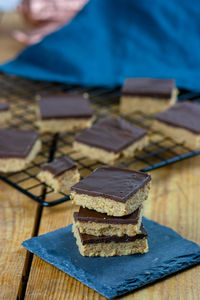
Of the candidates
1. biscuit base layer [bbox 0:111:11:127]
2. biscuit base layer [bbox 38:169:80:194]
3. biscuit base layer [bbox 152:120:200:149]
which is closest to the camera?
biscuit base layer [bbox 38:169:80:194]

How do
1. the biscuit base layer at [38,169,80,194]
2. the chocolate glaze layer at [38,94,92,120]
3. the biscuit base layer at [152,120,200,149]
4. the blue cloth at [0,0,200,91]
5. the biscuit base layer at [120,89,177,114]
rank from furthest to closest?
1. the blue cloth at [0,0,200,91]
2. the biscuit base layer at [120,89,177,114]
3. the chocolate glaze layer at [38,94,92,120]
4. the biscuit base layer at [152,120,200,149]
5. the biscuit base layer at [38,169,80,194]

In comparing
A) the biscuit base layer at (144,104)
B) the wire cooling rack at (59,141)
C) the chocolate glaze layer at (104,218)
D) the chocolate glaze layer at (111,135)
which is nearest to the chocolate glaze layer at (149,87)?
the biscuit base layer at (144,104)

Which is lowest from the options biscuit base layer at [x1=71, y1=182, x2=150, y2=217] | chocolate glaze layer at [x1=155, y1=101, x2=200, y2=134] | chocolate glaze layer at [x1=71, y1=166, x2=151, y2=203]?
biscuit base layer at [x1=71, y1=182, x2=150, y2=217]

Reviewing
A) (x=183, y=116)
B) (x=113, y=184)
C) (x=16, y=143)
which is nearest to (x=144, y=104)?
(x=183, y=116)

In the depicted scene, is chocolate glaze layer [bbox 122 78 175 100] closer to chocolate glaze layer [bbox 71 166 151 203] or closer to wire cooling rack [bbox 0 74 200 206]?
wire cooling rack [bbox 0 74 200 206]

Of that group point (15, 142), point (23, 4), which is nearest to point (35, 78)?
point (15, 142)

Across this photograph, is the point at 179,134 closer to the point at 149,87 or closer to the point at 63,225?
the point at 149,87

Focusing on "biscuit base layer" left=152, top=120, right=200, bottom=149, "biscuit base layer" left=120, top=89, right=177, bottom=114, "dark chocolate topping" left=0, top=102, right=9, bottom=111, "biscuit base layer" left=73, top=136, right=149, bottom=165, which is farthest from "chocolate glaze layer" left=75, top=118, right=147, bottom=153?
"dark chocolate topping" left=0, top=102, right=9, bottom=111
